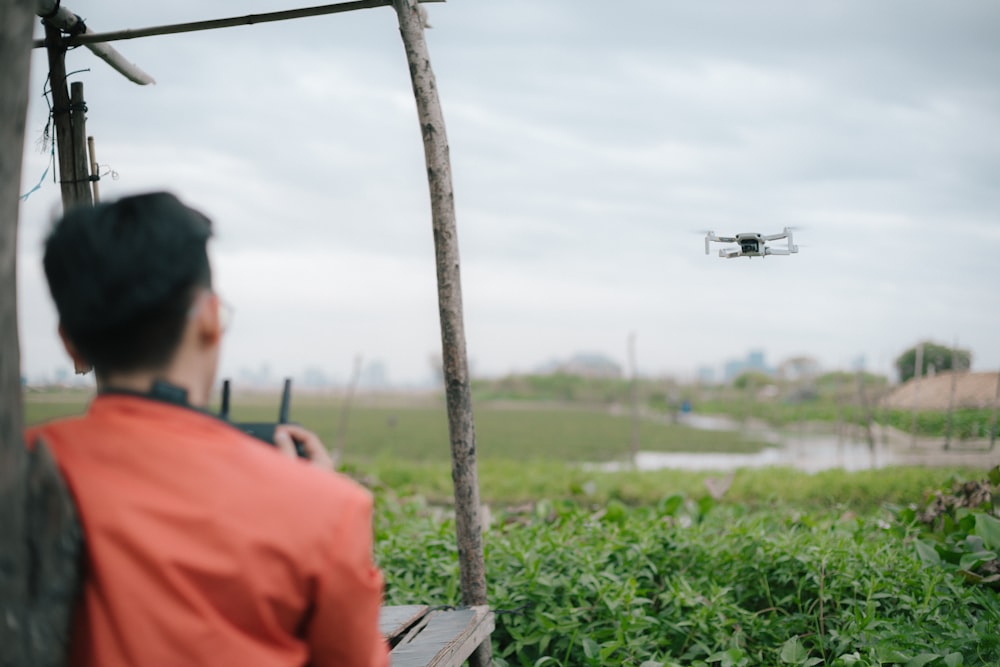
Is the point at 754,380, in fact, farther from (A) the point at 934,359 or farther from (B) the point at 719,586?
(B) the point at 719,586

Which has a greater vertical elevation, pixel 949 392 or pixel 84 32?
pixel 84 32

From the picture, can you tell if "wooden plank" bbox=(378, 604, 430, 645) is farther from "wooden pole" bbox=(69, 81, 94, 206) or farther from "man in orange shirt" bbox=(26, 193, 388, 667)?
"wooden pole" bbox=(69, 81, 94, 206)

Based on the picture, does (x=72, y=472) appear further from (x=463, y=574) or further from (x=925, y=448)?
(x=925, y=448)

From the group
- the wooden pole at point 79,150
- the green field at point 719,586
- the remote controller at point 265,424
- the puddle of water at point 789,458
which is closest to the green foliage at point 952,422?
the puddle of water at point 789,458

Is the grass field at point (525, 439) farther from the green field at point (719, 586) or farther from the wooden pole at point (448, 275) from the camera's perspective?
the wooden pole at point (448, 275)

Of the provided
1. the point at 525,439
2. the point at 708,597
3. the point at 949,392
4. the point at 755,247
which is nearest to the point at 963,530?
the point at 708,597

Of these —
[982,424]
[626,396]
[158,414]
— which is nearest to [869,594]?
[158,414]
